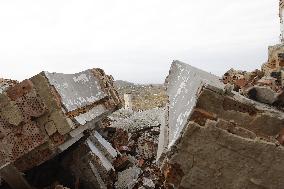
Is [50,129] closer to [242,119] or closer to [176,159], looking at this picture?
[176,159]

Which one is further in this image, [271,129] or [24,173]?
[24,173]

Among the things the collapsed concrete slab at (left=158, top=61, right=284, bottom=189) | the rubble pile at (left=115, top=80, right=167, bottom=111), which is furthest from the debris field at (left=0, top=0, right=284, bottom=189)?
the rubble pile at (left=115, top=80, right=167, bottom=111)

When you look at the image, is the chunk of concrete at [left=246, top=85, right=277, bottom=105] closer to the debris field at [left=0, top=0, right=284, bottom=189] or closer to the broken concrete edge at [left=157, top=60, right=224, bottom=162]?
the debris field at [left=0, top=0, right=284, bottom=189]

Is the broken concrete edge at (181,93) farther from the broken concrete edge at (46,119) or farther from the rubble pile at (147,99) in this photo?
the rubble pile at (147,99)

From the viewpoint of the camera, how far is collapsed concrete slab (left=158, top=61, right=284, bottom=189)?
9.14ft

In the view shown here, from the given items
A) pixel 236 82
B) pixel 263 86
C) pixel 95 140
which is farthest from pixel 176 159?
pixel 95 140

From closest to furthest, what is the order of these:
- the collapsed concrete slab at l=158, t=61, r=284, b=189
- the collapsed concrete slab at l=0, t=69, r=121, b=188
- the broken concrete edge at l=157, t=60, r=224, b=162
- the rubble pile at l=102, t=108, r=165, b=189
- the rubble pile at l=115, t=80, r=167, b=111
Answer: the collapsed concrete slab at l=158, t=61, r=284, b=189 < the broken concrete edge at l=157, t=60, r=224, b=162 < the collapsed concrete slab at l=0, t=69, r=121, b=188 < the rubble pile at l=102, t=108, r=165, b=189 < the rubble pile at l=115, t=80, r=167, b=111

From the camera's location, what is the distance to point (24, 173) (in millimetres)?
4801

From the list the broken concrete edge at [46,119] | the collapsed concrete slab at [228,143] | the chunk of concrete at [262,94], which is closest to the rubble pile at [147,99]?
the broken concrete edge at [46,119]

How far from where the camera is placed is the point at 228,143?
2.84 meters

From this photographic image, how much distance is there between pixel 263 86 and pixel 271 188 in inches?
34.4

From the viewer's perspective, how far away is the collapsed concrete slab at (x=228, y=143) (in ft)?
9.14

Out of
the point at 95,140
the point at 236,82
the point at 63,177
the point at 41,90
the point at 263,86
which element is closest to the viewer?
the point at 263,86

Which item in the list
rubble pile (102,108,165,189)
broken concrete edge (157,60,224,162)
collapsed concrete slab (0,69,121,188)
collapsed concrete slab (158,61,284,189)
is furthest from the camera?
rubble pile (102,108,165,189)
